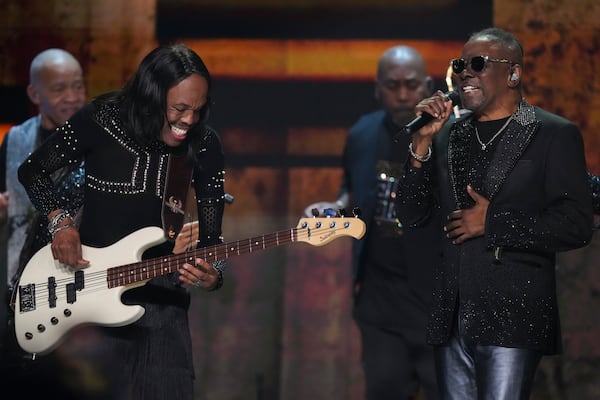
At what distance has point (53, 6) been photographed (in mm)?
6227

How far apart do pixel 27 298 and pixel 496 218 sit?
179cm

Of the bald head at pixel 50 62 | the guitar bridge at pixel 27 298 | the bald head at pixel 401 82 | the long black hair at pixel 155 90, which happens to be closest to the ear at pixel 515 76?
the long black hair at pixel 155 90

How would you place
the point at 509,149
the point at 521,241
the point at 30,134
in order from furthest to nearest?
the point at 30,134, the point at 509,149, the point at 521,241

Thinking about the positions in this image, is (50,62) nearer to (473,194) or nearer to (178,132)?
(178,132)

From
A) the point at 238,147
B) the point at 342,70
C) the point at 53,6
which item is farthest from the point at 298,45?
the point at 53,6

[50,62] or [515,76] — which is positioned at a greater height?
[50,62]

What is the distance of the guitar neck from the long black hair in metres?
0.40

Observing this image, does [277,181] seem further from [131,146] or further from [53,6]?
[131,146]

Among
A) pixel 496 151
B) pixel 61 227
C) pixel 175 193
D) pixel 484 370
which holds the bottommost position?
pixel 484 370

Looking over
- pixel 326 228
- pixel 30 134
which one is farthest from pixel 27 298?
pixel 30 134

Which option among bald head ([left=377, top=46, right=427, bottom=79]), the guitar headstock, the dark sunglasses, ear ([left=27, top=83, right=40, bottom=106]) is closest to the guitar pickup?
the guitar headstock

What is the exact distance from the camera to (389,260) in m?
5.45

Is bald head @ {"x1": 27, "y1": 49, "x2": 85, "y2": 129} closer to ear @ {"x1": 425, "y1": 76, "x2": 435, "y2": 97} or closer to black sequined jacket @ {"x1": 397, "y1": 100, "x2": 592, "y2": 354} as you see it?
ear @ {"x1": 425, "y1": 76, "x2": 435, "y2": 97}

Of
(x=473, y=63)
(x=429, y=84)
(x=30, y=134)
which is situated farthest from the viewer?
(x=429, y=84)
